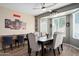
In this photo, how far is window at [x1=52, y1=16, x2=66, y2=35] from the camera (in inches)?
88.8

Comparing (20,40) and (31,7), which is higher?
(31,7)

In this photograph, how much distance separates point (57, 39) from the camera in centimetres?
237

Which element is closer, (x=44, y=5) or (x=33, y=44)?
(x=44, y=5)

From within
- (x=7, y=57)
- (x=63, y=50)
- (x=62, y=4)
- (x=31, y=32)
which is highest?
(x=62, y=4)

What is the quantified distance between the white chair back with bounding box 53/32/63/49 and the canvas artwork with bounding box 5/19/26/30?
77 centimetres

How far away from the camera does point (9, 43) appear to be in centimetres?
215

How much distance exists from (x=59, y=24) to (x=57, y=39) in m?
0.36

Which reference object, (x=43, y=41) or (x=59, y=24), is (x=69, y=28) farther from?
(x=43, y=41)

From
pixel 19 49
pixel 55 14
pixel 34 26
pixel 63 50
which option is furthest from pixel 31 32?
pixel 63 50

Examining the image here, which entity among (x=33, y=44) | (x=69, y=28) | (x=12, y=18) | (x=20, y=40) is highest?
(x=12, y=18)

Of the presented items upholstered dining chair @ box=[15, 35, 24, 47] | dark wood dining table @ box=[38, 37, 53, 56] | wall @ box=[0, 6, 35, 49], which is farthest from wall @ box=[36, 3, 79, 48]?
upholstered dining chair @ box=[15, 35, 24, 47]

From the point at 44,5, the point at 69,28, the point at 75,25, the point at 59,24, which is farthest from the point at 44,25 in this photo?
the point at 75,25

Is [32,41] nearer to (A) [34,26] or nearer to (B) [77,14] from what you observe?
(A) [34,26]

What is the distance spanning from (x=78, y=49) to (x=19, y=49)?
1304 mm
